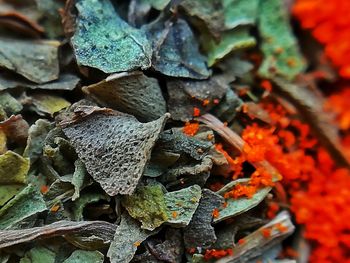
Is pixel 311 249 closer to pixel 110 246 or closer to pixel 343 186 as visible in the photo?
pixel 343 186

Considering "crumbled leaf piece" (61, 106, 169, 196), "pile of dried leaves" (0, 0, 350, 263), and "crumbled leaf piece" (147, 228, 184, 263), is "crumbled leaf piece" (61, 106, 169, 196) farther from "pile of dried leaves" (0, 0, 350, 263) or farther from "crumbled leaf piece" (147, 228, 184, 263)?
"crumbled leaf piece" (147, 228, 184, 263)

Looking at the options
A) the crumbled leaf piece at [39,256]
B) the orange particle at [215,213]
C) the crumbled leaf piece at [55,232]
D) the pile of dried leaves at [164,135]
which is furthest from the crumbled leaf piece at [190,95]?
the crumbled leaf piece at [39,256]

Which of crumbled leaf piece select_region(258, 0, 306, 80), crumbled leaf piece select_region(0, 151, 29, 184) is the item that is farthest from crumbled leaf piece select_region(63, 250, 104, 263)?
crumbled leaf piece select_region(258, 0, 306, 80)

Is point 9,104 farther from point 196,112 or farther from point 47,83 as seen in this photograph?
point 196,112

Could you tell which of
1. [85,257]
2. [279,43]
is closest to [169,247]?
[85,257]

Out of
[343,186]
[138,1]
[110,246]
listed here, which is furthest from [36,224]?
[343,186]
